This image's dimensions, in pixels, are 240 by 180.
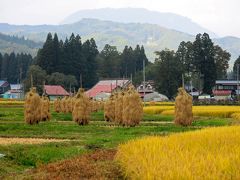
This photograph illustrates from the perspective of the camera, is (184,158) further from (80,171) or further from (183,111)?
(183,111)

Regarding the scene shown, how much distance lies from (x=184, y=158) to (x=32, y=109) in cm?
3062

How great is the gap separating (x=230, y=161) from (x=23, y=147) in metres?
12.1

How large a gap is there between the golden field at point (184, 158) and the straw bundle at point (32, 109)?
25.8m

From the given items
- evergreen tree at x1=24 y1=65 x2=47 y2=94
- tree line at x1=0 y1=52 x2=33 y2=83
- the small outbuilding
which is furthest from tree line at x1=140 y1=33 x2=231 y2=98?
tree line at x1=0 y1=52 x2=33 y2=83

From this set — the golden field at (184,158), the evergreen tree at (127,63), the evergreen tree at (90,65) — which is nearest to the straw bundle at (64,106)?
the golden field at (184,158)

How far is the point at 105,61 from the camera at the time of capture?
15538cm

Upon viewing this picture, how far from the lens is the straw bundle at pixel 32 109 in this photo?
40.7 meters

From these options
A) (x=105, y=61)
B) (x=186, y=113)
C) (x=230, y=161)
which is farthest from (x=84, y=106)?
(x=105, y=61)

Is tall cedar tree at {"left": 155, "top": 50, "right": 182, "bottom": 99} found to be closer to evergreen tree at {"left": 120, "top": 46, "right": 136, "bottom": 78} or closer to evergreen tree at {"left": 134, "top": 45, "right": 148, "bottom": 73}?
evergreen tree at {"left": 120, "top": 46, "right": 136, "bottom": 78}

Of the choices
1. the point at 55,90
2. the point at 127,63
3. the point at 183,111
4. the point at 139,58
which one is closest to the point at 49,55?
the point at 55,90

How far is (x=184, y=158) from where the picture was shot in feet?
37.2

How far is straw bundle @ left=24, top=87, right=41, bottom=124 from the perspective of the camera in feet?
133

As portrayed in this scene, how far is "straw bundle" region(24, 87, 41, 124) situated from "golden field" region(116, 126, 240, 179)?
25.8m

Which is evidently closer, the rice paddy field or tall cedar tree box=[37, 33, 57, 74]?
the rice paddy field
